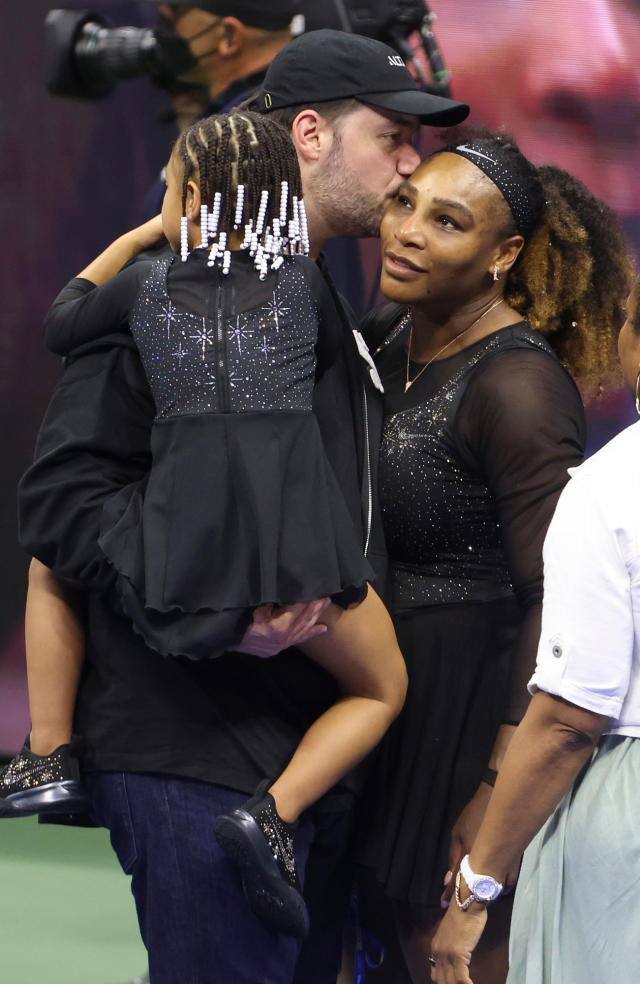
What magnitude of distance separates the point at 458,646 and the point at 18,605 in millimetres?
2572

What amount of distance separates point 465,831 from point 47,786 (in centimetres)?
75

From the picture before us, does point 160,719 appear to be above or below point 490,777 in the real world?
above

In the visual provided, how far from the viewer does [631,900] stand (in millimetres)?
1571

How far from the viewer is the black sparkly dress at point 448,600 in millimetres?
2293

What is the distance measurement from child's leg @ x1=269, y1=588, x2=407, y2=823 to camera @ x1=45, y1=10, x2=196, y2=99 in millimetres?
2629

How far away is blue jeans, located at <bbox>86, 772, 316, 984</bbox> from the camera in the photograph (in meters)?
2.03

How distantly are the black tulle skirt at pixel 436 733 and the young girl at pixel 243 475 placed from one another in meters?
0.22

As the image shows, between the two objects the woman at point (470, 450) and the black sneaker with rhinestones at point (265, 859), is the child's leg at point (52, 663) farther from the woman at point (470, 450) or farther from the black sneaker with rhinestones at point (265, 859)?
Answer: the woman at point (470, 450)

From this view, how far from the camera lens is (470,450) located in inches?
91.8

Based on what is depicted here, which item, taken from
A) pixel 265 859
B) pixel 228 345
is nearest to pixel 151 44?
pixel 228 345

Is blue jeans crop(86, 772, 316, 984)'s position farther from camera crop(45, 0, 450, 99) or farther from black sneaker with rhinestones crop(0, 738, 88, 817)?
camera crop(45, 0, 450, 99)

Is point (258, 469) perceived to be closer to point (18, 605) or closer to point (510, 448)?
point (510, 448)

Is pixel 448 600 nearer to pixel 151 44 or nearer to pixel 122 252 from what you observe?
pixel 122 252

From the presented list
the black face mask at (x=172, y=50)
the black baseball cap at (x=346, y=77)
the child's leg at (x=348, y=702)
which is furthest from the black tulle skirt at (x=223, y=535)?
the black face mask at (x=172, y=50)
